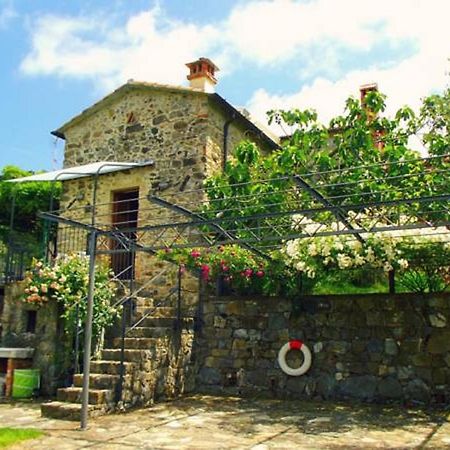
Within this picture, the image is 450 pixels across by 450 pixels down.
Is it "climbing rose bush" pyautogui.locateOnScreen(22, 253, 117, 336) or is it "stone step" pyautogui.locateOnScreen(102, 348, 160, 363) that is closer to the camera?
"stone step" pyautogui.locateOnScreen(102, 348, 160, 363)

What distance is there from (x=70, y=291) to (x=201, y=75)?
5.67 meters

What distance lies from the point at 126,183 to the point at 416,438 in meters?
7.56

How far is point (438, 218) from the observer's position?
7.94 metres

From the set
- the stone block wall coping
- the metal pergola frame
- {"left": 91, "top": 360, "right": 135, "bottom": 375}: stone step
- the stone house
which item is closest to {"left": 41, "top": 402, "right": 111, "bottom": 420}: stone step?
the metal pergola frame

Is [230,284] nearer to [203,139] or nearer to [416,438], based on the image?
[203,139]

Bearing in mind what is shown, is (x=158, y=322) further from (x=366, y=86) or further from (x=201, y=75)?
(x=366, y=86)

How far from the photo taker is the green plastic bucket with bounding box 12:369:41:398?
8.30 meters

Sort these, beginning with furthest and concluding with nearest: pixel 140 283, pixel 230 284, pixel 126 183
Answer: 1. pixel 126 183
2. pixel 140 283
3. pixel 230 284

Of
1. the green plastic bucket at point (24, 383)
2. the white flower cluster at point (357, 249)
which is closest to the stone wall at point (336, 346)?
the white flower cluster at point (357, 249)

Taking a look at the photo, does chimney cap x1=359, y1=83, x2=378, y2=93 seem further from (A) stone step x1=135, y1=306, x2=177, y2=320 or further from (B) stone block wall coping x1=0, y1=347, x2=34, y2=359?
(B) stone block wall coping x1=0, y1=347, x2=34, y2=359

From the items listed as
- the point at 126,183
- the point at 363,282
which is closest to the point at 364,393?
the point at 363,282

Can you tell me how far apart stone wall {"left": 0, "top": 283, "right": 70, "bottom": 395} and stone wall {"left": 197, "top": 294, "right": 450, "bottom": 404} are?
7.59ft

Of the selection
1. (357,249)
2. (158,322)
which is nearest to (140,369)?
(158,322)

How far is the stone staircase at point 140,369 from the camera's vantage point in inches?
273
